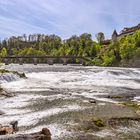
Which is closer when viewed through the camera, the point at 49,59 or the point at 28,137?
the point at 28,137

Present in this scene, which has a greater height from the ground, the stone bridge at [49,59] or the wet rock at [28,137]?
the stone bridge at [49,59]

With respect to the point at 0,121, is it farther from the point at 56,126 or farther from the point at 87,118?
the point at 87,118

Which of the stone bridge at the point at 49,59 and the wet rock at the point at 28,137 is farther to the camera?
the stone bridge at the point at 49,59

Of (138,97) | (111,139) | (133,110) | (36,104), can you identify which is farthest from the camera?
(138,97)

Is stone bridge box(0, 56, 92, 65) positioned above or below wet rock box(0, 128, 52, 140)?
above

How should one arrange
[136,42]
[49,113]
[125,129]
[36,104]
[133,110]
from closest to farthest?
[125,129]
[49,113]
[133,110]
[36,104]
[136,42]

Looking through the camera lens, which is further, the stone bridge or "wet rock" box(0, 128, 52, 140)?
the stone bridge

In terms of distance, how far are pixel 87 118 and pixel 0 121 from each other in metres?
6.69

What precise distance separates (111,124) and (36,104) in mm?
10309

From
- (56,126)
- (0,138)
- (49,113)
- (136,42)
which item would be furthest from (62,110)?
(136,42)

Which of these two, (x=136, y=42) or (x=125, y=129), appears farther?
(x=136, y=42)

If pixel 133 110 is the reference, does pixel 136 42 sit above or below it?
above

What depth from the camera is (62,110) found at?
88.9 ft

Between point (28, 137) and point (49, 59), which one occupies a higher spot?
point (49, 59)
